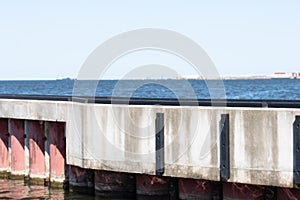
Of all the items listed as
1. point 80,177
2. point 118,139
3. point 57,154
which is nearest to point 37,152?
point 57,154

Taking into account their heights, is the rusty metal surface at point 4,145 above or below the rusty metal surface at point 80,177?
above

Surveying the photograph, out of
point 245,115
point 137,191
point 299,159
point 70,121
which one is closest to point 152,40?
point 70,121

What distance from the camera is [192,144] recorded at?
14.1 metres

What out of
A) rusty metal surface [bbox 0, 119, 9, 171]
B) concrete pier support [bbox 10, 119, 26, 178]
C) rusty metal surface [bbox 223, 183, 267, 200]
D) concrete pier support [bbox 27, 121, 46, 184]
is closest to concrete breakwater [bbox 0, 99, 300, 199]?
rusty metal surface [bbox 223, 183, 267, 200]

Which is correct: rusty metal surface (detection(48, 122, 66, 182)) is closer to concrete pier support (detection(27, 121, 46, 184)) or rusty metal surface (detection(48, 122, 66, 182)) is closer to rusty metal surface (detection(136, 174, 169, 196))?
concrete pier support (detection(27, 121, 46, 184))

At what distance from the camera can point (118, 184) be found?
651 inches

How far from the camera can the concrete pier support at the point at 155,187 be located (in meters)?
15.5

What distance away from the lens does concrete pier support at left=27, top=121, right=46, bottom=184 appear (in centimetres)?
1928

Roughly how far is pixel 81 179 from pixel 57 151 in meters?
Result: 1.47

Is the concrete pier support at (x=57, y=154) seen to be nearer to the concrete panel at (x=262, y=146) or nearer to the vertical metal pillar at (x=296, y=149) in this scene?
the concrete panel at (x=262, y=146)

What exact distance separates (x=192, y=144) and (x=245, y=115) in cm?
154

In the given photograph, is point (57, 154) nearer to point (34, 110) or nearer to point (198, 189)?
point (34, 110)

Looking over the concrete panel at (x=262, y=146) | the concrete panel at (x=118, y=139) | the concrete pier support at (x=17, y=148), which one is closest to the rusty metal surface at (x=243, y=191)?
the concrete panel at (x=262, y=146)

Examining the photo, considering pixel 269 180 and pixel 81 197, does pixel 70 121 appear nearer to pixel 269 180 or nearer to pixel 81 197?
pixel 81 197
